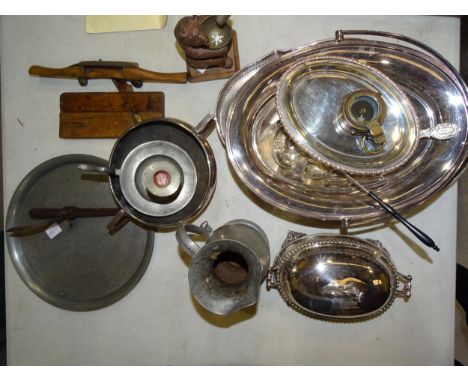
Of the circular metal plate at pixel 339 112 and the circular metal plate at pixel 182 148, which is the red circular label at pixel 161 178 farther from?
the circular metal plate at pixel 339 112

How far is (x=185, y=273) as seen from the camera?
114 centimetres

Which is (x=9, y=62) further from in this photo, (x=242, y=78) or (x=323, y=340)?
(x=323, y=340)

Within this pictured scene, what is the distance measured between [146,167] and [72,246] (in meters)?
0.32

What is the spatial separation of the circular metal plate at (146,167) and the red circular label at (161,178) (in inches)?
1.4

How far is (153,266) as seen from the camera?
1143 millimetres

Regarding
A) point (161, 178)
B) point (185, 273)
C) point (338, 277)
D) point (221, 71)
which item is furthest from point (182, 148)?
point (338, 277)

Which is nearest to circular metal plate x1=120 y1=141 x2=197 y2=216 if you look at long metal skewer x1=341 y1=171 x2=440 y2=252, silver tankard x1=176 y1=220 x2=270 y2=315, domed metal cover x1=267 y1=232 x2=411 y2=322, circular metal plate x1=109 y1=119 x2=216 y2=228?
circular metal plate x1=109 y1=119 x2=216 y2=228

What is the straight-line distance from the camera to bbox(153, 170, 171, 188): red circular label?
1.09 metres

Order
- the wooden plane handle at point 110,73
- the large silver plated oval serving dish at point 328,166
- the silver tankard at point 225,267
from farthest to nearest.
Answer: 1. the wooden plane handle at point 110,73
2. the large silver plated oval serving dish at point 328,166
3. the silver tankard at point 225,267

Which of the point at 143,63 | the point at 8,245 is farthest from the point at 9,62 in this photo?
the point at 8,245

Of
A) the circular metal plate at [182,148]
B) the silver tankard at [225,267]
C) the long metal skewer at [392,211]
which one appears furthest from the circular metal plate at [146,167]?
the long metal skewer at [392,211]

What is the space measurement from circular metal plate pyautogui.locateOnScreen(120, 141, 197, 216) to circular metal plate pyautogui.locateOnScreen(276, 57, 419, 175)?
37 cm

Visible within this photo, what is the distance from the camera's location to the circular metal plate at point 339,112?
2.82 ft

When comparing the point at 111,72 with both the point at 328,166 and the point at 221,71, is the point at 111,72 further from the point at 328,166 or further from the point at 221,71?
the point at 328,166
